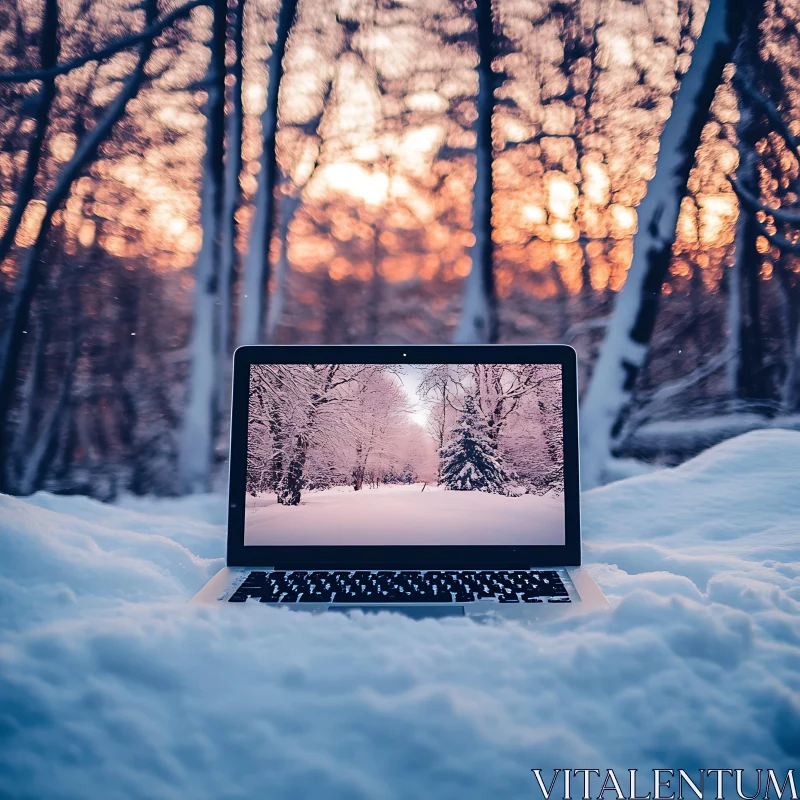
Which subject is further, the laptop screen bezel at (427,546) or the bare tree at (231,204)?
the bare tree at (231,204)

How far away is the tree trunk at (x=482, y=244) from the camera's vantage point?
5.02 ft

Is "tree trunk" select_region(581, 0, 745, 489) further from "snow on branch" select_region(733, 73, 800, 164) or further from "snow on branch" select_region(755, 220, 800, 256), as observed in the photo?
"snow on branch" select_region(755, 220, 800, 256)

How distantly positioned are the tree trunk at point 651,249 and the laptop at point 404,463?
475mm

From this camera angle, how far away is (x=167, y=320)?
153 centimetres

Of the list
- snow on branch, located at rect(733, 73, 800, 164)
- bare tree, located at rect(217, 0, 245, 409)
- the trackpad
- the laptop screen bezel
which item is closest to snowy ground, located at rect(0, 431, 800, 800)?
the trackpad

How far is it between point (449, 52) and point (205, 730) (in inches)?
65.4

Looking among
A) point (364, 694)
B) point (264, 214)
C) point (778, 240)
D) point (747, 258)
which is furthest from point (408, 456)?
point (778, 240)

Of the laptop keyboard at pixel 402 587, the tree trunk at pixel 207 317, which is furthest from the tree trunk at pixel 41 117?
the laptop keyboard at pixel 402 587

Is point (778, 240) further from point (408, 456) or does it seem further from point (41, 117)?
point (41, 117)

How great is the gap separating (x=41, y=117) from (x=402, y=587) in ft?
5.23

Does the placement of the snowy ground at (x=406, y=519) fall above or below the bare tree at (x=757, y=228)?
below

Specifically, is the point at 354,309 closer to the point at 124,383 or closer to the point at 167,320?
the point at 167,320

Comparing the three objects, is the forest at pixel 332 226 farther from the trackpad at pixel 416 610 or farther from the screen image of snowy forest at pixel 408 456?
the trackpad at pixel 416 610

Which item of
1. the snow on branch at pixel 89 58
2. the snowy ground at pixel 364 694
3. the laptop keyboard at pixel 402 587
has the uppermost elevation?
the snow on branch at pixel 89 58
